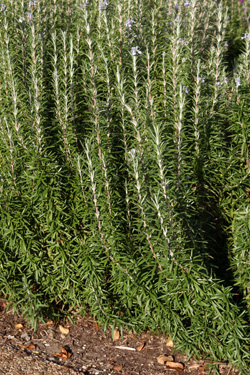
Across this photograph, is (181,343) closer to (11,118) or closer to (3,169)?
(3,169)

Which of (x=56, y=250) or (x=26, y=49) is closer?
(x=56, y=250)

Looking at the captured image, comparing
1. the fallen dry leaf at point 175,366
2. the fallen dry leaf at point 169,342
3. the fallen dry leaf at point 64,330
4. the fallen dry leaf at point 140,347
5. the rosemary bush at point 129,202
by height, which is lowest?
the fallen dry leaf at point 64,330

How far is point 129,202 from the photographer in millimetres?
3086

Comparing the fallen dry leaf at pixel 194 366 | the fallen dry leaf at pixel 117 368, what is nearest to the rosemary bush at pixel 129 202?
the fallen dry leaf at pixel 194 366

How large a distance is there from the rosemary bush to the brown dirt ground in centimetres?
12

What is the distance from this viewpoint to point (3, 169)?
3.22 meters

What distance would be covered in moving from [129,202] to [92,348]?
45.1 inches

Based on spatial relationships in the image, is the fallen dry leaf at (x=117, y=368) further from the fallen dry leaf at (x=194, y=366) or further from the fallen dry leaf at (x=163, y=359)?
the fallen dry leaf at (x=194, y=366)

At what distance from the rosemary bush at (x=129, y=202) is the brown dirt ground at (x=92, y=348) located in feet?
0.41

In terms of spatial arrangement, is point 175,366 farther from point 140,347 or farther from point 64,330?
point 64,330

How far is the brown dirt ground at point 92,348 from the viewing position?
301 centimetres

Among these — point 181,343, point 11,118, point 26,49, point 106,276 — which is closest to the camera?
point 181,343

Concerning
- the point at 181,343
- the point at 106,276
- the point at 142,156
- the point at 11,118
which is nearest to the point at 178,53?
the point at 142,156

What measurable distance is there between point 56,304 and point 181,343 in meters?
1.05
